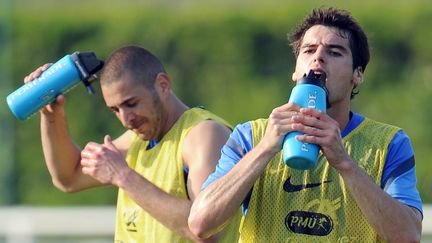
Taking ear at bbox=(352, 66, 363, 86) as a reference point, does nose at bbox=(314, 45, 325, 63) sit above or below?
above

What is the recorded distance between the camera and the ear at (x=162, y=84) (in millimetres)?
6625

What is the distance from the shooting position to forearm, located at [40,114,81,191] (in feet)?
22.6

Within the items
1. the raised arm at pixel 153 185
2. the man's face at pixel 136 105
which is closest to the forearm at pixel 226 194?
the raised arm at pixel 153 185

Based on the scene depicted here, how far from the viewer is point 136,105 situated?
649 centimetres

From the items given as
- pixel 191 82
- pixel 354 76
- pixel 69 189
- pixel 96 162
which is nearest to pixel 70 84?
pixel 96 162

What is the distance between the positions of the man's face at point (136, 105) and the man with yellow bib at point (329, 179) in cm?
130

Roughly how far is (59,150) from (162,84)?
771 millimetres

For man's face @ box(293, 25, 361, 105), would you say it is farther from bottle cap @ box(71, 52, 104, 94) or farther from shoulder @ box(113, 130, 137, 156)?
shoulder @ box(113, 130, 137, 156)

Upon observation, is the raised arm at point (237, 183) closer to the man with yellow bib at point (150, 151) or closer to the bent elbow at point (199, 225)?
the bent elbow at point (199, 225)

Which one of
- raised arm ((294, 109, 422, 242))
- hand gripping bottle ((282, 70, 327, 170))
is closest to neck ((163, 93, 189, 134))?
hand gripping bottle ((282, 70, 327, 170))

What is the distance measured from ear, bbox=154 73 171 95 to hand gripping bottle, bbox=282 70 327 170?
1.77 meters

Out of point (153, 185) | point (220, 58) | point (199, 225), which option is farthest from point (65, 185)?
point (220, 58)

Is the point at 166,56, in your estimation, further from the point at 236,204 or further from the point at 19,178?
the point at 236,204

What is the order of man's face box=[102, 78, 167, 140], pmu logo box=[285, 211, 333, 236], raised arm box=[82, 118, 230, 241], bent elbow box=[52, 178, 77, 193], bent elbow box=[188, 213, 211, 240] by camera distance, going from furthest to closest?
bent elbow box=[52, 178, 77, 193]
man's face box=[102, 78, 167, 140]
raised arm box=[82, 118, 230, 241]
pmu logo box=[285, 211, 333, 236]
bent elbow box=[188, 213, 211, 240]
